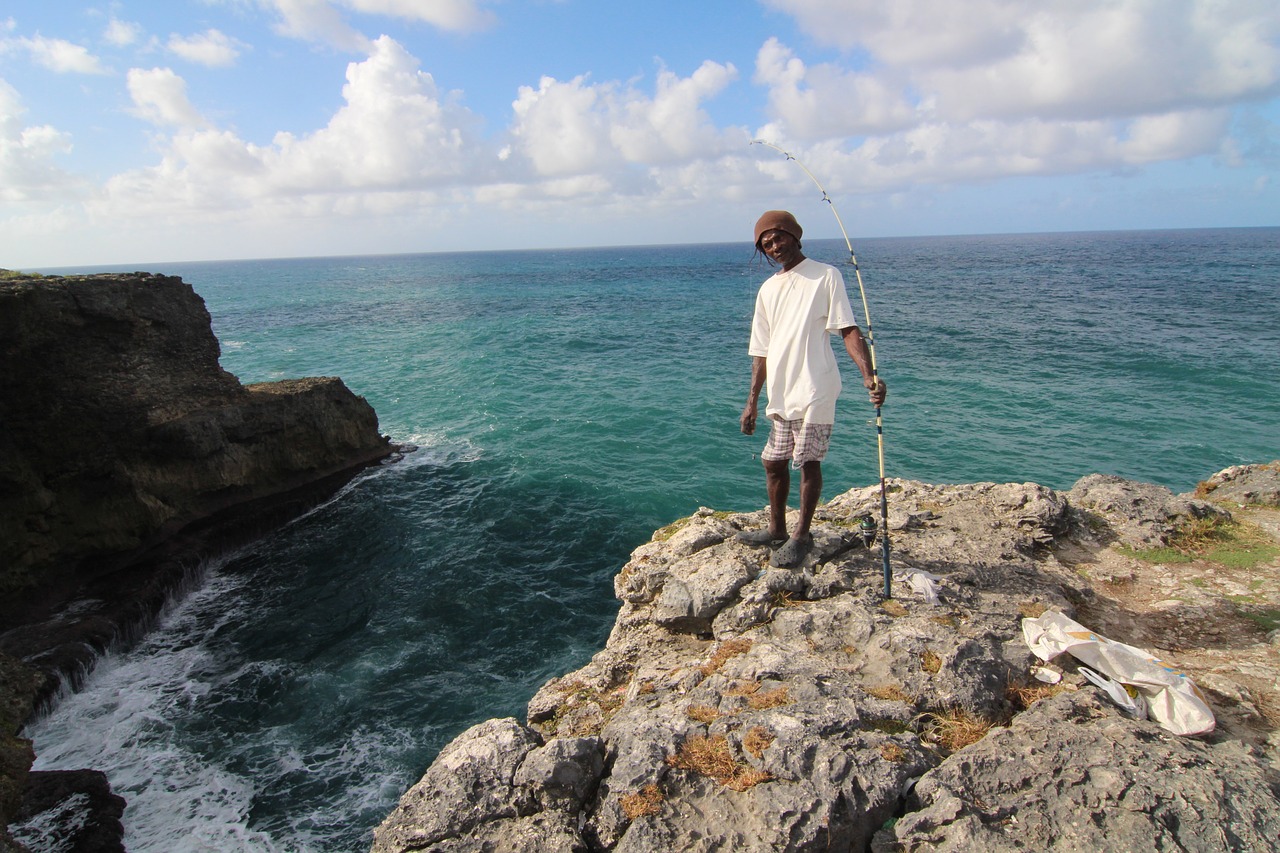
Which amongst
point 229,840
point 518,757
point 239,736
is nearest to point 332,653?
point 239,736

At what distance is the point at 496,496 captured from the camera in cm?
1788

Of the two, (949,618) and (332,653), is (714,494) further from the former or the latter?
(949,618)

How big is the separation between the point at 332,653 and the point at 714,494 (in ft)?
32.8

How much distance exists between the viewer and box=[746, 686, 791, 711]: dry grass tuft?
4.73 metres

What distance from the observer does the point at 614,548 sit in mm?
14852

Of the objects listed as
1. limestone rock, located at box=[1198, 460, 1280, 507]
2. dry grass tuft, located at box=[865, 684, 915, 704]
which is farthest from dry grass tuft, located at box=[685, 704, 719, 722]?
limestone rock, located at box=[1198, 460, 1280, 507]

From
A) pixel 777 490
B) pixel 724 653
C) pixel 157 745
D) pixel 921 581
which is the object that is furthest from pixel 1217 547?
pixel 157 745

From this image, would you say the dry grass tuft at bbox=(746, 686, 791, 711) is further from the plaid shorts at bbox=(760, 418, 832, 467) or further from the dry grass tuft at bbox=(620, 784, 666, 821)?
the plaid shorts at bbox=(760, 418, 832, 467)

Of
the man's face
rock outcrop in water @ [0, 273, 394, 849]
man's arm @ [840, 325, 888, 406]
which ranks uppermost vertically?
the man's face

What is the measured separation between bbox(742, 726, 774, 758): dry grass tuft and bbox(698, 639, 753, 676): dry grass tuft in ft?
3.90

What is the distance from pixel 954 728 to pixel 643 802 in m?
2.35

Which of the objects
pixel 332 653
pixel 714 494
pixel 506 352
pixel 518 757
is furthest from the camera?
pixel 506 352

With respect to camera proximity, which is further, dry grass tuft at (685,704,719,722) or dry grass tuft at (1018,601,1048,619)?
dry grass tuft at (1018,601,1048,619)

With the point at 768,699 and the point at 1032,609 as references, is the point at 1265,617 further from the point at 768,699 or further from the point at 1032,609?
the point at 768,699
